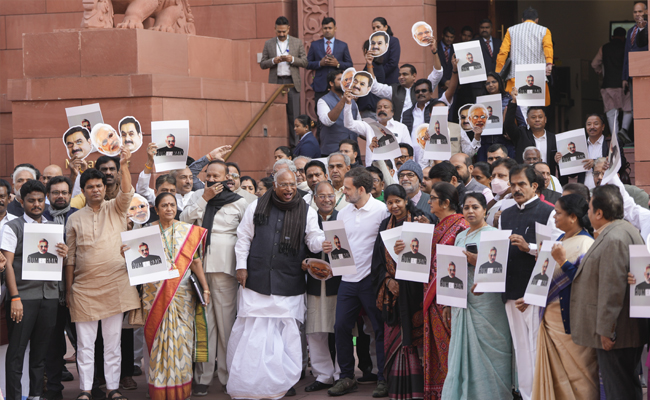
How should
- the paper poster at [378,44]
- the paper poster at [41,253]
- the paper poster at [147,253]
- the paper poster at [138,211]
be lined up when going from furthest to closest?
the paper poster at [378,44] < the paper poster at [138,211] < the paper poster at [147,253] < the paper poster at [41,253]

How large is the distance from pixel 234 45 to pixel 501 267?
713 centimetres

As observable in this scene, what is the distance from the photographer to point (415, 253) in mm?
6977

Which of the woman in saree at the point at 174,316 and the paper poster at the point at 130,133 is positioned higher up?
the paper poster at the point at 130,133

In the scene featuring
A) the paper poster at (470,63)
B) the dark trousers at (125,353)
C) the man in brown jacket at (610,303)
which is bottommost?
the dark trousers at (125,353)

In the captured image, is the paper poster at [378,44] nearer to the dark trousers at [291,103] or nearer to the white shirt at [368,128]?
the white shirt at [368,128]

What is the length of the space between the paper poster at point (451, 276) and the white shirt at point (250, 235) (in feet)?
4.73

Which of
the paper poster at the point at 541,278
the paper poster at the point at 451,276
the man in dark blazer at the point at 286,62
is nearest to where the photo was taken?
the paper poster at the point at 541,278

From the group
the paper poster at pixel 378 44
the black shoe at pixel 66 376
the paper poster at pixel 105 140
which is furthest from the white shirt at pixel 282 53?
the black shoe at pixel 66 376

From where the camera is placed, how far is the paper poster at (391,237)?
7293mm

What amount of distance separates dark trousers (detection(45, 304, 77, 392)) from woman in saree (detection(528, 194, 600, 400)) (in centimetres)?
429

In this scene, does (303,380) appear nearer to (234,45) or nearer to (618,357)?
(618,357)

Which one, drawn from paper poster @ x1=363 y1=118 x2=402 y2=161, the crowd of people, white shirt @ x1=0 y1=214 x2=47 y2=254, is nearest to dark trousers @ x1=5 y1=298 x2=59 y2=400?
the crowd of people

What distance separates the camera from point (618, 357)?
5879 millimetres

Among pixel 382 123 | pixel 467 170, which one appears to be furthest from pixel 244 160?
pixel 467 170
